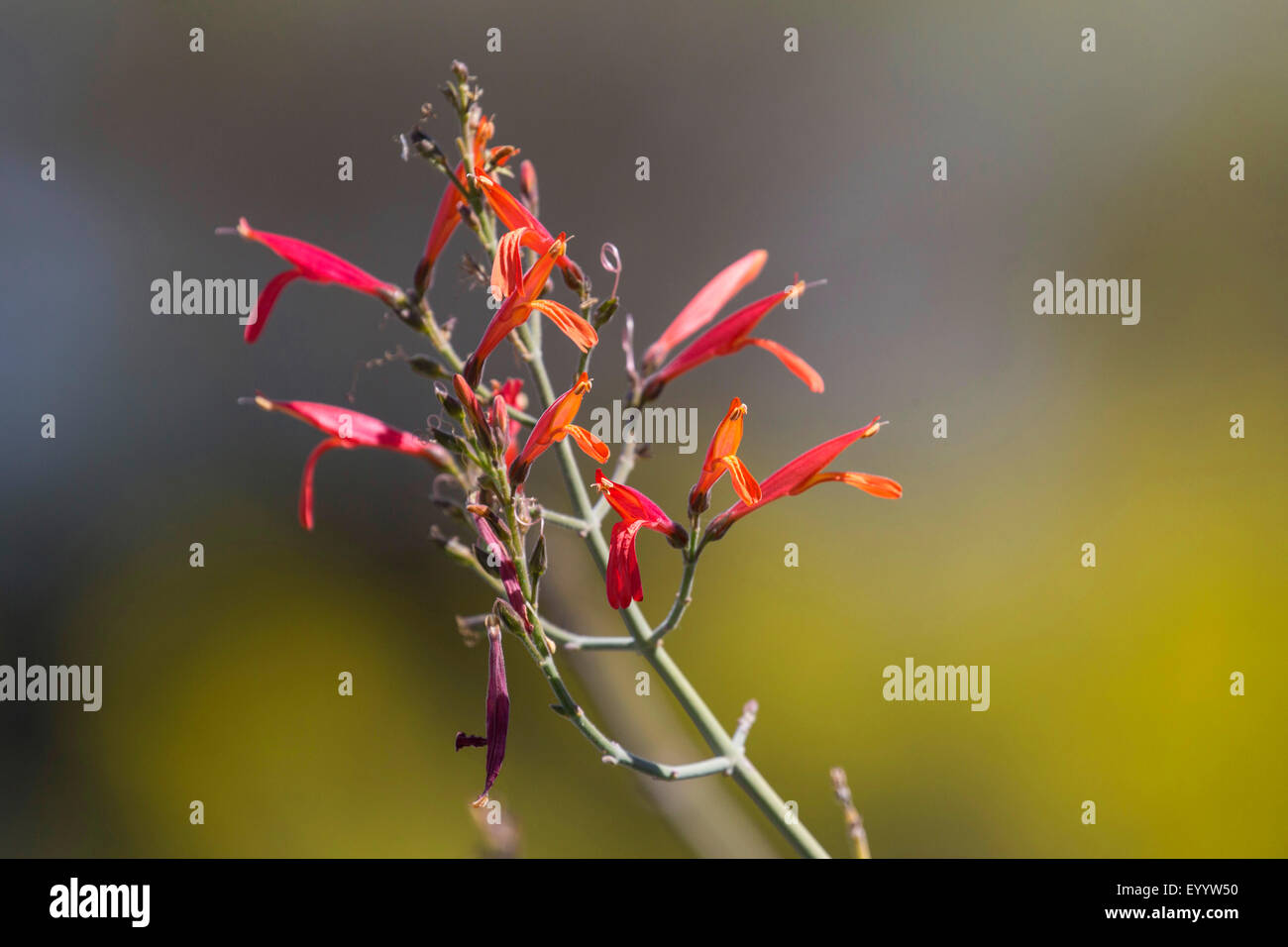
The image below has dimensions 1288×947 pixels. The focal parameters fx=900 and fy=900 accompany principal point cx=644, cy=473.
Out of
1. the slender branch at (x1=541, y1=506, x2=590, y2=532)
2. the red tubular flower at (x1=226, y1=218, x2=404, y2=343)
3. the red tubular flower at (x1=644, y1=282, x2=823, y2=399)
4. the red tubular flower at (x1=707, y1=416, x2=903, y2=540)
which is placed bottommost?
the slender branch at (x1=541, y1=506, x2=590, y2=532)

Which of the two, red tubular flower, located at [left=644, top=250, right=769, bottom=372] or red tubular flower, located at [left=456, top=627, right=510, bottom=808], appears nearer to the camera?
red tubular flower, located at [left=456, top=627, right=510, bottom=808]

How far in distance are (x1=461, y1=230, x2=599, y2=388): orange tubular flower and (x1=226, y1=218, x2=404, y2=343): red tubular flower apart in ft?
0.79

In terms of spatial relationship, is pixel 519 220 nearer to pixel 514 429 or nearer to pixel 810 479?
pixel 514 429

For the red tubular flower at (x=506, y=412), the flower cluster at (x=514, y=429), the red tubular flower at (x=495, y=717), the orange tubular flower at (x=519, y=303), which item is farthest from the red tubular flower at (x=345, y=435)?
the red tubular flower at (x=495, y=717)

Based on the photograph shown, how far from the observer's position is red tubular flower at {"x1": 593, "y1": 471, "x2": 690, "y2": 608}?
1.27 meters

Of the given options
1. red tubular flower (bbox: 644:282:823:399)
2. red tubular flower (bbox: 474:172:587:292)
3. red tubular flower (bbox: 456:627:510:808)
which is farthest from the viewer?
red tubular flower (bbox: 644:282:823:399)

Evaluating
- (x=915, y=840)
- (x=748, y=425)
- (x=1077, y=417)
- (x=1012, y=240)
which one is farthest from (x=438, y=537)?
(x=1012, y=240)

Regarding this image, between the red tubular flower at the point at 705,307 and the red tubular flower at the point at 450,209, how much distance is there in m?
0.42

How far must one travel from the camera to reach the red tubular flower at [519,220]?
1351mm

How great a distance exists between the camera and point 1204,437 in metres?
4.58

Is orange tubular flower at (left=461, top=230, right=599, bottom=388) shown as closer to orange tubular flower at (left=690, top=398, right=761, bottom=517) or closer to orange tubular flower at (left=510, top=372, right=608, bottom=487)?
orange tubular flower at (left=510, top=372, right=608, bottom=487)

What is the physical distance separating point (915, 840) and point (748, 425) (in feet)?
7.48

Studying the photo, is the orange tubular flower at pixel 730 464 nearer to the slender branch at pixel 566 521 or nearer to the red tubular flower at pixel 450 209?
the slender branch at pixel 566 521

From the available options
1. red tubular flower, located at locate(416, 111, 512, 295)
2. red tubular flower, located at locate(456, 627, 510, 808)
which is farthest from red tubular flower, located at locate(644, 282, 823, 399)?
red tubular flower, located at locate(456, 627, 510, 808)
